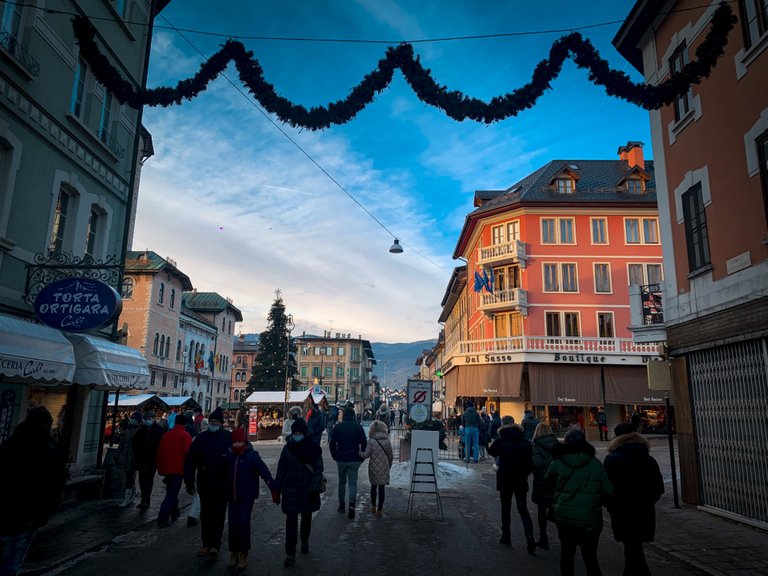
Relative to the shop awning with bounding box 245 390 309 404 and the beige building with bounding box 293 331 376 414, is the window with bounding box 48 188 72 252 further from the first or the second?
the beige building with bounding box 293 331 376 414

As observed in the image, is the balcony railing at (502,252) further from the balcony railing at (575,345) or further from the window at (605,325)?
the window at (605,325)

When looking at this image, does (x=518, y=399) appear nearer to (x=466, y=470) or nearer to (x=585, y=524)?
(x=466, y=470)

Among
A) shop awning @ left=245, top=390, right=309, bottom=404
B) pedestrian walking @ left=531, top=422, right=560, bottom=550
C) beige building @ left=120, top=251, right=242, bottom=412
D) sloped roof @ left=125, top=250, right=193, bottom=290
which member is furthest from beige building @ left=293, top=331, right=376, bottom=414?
pedestrian walking @ left=531, top=422, right=560, bottom=550

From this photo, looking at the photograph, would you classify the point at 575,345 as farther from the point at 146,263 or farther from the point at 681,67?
the point at 146,263

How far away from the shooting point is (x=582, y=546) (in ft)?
18.2

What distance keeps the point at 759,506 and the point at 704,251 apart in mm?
4886

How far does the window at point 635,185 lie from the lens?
119 ft

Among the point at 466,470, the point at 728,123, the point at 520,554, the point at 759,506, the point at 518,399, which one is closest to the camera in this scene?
the point at 520,554

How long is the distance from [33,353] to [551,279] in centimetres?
3168

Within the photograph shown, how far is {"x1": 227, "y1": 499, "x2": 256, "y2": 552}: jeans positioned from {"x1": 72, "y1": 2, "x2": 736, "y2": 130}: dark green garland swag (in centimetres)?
565

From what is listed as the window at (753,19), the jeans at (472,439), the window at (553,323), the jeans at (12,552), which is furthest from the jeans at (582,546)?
the window at (553,323)

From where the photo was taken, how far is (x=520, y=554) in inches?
288

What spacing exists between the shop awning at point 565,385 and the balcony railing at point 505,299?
4.16 meters

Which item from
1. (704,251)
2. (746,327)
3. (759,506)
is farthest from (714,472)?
(704,251)
